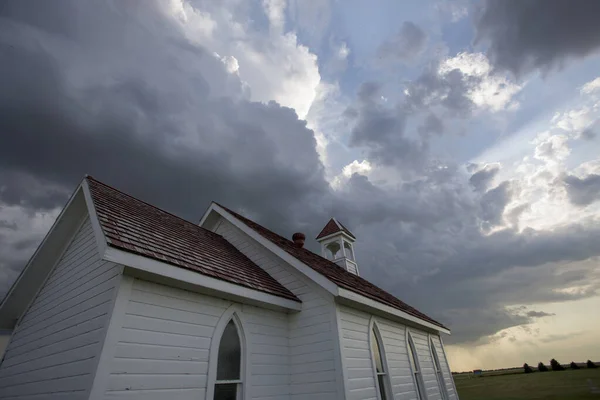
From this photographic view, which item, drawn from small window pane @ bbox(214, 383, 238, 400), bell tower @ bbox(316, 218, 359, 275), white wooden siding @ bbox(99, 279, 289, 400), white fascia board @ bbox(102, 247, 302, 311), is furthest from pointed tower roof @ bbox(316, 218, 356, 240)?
small window pane @ bbox(214, 383, 238, 400)

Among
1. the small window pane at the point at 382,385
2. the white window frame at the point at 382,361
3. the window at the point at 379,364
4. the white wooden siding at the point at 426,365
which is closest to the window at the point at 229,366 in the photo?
the white window frame at the point at 382,361

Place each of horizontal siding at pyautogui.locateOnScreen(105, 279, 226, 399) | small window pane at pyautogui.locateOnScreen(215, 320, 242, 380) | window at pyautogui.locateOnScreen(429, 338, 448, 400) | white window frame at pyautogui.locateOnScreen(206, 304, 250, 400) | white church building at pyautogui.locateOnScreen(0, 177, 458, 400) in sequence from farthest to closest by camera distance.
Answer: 1. window at pyautogui.locateOnScreen(429, 338, 448, 400)
2. small window pane at pyautogui.locateOnScreen(215, 320, 242, 380)
3. white window frame at pyautogui.locateOnScreen(206, 304, 250, 400)
4. white church building at pyautogui.locateOnScreen(0, 177, 458, 400)
5. horizontal siding at pyautogui.locateOnScreen(105, 279, 226, 399)

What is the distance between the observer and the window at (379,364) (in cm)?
860

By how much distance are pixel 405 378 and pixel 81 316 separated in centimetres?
949

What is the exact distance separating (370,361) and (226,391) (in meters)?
4.07

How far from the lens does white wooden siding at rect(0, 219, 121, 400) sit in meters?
4.92

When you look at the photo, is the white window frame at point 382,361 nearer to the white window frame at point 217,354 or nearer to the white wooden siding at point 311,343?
the white wooden siding at point 311,343

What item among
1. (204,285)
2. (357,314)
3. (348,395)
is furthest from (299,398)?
(204,285)

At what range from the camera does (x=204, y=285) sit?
5855 millimetres

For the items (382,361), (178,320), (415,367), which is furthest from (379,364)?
(178,320)

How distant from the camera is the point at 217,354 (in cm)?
592

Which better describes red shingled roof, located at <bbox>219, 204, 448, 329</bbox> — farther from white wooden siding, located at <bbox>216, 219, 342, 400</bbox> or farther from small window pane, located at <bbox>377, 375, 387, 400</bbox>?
small window pane, located at <bbox>377, 375, 387, 400</bbox>

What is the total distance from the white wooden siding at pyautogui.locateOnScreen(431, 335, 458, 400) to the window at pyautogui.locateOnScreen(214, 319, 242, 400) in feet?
37.6

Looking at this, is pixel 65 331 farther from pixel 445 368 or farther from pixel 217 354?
pixel 445 368
